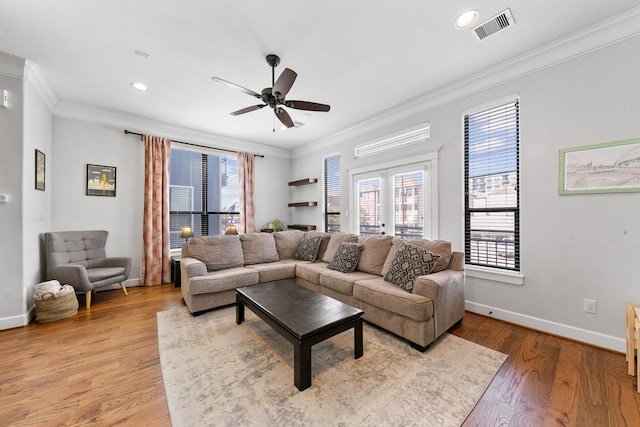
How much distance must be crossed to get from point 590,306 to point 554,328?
1.26 feet

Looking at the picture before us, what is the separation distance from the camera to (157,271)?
14.3ft

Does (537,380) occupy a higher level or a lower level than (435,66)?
lower

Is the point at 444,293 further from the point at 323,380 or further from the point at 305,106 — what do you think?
the point at 305,106

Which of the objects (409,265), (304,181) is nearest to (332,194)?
(304,181)

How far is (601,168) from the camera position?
2.30 meters

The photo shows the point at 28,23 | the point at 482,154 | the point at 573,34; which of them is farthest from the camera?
the point at 482,154

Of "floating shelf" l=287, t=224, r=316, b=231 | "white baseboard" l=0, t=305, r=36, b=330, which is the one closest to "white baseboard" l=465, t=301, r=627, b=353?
"floating shelf" l=287, t=224, r=316, b=231

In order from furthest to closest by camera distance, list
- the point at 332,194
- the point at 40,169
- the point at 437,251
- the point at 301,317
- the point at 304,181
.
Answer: the point at 304,181
the point at 332,194
the point at 40,169
the point at 437,251
the point at 301,317

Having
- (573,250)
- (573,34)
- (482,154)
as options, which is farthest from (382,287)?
(573,34)

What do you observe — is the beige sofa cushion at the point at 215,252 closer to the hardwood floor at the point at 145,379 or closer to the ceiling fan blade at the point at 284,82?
the hardwood floor at the point at 145,379

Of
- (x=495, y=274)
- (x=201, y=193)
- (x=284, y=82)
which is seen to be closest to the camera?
(x=284, y=82)

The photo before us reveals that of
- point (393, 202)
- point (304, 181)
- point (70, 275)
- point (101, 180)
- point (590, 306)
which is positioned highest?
point (304, 181)

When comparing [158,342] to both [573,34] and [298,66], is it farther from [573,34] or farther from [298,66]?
[573,34]

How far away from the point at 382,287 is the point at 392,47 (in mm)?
2469
